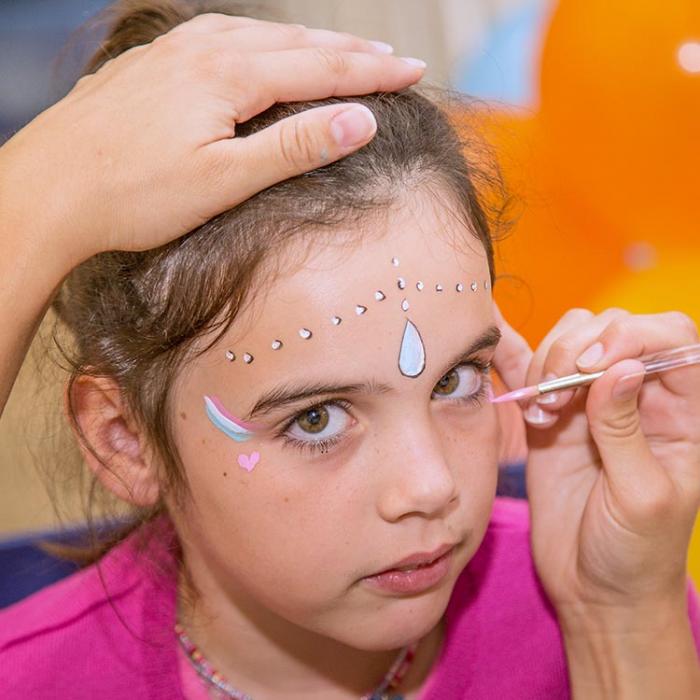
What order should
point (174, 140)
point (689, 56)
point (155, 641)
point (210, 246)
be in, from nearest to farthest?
1. point (174, 140)
2. point (210, 246)
3. point (155, 641)
4. point (689, 56)

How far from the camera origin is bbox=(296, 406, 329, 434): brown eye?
96 cm

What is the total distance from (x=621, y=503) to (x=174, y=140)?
586 mm

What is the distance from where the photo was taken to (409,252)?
97 cm

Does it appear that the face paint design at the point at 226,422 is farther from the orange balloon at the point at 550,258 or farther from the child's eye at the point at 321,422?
the orange balloon at the point at 550,258

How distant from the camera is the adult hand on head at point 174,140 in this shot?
0.88 m

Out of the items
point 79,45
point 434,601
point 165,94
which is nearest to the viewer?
point 165,94

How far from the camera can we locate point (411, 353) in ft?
3.11

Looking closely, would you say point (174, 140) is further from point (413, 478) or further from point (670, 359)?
point (670, 359)

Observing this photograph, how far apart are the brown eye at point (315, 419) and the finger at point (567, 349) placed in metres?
0.26

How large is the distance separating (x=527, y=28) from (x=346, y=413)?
1192 millimetres

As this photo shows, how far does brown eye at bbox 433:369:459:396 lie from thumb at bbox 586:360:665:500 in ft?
0.49

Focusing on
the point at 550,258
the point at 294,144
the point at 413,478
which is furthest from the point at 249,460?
the point at 550,258

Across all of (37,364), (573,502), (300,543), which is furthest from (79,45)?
(573,502)

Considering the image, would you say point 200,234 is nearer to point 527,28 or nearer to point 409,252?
point 409,252
